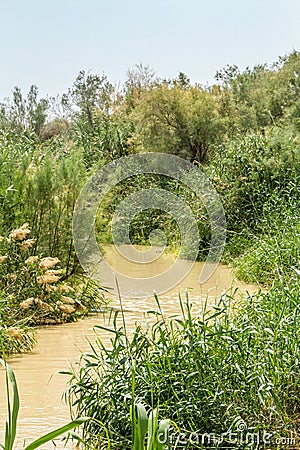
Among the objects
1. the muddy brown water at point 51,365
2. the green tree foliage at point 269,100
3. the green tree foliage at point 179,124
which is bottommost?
the muddy brown water at point 51,365

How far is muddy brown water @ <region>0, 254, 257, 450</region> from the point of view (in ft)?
16.7

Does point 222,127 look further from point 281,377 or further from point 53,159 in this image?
point 281,377

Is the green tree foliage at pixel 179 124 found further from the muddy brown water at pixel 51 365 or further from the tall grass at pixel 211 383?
the tall grass at pixel 211 383

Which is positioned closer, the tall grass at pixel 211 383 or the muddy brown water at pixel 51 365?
the tall grass at pixel 211 383

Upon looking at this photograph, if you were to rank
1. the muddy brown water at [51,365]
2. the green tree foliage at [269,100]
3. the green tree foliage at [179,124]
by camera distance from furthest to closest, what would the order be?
1. the green tree foliage at [269,100]
2. the green tree foliage at [179,124]
3. the muddy brown water at [51,365]

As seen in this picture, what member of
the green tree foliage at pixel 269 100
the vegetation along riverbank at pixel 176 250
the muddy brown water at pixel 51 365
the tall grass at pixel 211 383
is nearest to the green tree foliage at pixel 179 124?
the vegetation along riverbank at pixel 176 250

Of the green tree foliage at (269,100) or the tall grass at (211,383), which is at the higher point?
the green tree foliage at (269,100)

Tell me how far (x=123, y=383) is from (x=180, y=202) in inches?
429

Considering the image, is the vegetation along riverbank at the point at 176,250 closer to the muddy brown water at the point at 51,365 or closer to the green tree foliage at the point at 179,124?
the green tree foliage at the point at 179,124

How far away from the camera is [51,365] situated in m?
6.75

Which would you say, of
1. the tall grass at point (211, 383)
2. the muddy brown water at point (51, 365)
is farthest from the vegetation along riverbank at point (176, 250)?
the muddy brown water at point (51, 365)

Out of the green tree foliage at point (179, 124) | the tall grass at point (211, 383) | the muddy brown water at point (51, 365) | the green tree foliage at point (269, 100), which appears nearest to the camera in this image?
the tall grass at point (211, 383)

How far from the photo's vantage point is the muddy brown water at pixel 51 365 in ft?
16.7

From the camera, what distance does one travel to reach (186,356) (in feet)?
14.8
